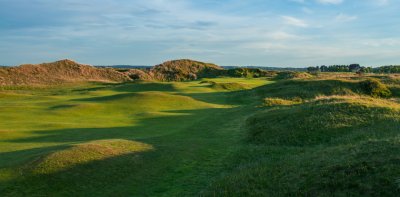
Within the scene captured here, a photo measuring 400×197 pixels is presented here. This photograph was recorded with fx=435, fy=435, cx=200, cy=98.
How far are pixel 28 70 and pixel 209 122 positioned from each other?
5232 cm

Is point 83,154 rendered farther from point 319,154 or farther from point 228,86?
point 228,86

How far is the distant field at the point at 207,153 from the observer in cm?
1171

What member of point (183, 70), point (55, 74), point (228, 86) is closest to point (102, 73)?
point (55, 74)

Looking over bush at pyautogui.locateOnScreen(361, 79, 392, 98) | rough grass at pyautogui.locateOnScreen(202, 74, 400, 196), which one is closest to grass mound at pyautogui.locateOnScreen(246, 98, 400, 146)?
rough grass at pyautogui.locateOnScreen(202, 74, 400, 196)

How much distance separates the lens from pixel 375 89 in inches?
1527

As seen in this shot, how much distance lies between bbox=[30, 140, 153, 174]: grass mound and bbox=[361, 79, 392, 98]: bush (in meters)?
27.0

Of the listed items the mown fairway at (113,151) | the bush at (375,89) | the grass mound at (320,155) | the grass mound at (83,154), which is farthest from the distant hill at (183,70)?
the grass mound at (83,154)

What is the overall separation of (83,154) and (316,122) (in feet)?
35.4

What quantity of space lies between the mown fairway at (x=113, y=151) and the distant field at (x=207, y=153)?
1.4 inches

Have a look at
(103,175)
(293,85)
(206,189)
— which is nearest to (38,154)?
(103,175)

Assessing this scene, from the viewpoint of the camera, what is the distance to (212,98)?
42938mm

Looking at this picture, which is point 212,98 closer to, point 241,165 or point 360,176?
point 241,165

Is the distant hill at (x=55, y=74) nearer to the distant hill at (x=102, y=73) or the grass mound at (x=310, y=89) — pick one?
the distant hill at (x=102, y=73)

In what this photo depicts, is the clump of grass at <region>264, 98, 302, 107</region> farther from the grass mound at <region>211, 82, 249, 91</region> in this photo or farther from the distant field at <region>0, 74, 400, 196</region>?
the grass mound at <region>211, 82, 249, 91</region>
